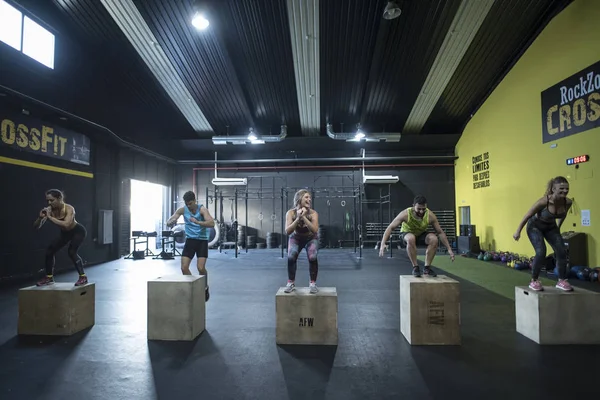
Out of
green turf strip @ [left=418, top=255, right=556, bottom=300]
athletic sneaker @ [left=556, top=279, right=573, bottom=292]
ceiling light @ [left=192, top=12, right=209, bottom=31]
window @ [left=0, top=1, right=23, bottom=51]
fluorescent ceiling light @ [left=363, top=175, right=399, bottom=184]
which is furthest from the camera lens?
fluorescent ceiling light @ [left=363, top=175, right=399, bottom=184]

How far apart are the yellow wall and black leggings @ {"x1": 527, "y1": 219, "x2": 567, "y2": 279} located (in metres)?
3.59

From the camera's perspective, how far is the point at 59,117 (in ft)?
22.2

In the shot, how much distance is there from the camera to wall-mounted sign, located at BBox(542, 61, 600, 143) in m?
5.68

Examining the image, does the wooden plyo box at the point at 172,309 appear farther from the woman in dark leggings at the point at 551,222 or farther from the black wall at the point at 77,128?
the black wall at the point at 77,128

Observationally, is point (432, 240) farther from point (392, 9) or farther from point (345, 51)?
point (345, 51)

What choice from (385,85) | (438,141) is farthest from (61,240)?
(438,141)

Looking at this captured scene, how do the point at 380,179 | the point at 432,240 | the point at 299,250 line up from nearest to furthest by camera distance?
the point at 299,250, the point at 432,240, the point at 380,179

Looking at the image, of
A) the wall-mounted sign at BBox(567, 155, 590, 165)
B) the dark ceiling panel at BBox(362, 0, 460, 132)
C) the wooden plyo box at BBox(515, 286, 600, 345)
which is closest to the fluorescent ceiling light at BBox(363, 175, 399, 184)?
the dark ceiling panel at BBox(362, 0, 460, 132)

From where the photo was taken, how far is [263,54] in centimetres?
781

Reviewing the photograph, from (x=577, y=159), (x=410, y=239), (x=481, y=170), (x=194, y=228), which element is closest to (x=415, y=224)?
(x=410, y=239)

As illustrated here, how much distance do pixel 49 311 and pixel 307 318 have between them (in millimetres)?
2498

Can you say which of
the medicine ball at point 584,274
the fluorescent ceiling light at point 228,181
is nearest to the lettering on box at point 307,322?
the medicine ball at point 584,274

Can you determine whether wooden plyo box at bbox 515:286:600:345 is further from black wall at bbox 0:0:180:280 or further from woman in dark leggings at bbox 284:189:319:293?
black wall at bbox 0:0:180:280

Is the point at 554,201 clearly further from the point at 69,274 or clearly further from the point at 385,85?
the point at 69,274
